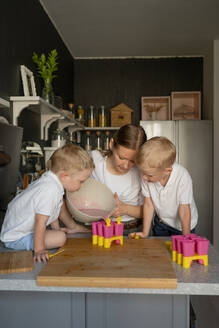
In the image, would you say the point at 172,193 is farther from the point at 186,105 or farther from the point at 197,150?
the point at 186,105

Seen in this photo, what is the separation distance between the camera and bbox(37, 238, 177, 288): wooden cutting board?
37.1 inches

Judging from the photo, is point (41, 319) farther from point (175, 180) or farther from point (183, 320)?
point (175, 180)

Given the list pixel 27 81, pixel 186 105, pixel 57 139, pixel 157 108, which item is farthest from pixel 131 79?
pixel 27 81

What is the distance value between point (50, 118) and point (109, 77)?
1.98 meters

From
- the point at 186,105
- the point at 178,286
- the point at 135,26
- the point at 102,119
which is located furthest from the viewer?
the point at 186,105

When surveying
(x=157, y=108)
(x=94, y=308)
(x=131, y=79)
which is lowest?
(x=94, y=308)

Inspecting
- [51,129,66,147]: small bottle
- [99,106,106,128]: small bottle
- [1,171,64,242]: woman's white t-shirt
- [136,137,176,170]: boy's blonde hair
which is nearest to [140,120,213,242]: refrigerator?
[99,106,106,128]: small bottle

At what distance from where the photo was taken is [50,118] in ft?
9.15

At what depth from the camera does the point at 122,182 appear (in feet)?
5.84

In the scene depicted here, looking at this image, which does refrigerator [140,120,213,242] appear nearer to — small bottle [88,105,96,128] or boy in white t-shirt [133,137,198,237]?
small bottle [88,105,96,128]

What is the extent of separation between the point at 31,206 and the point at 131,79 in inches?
139

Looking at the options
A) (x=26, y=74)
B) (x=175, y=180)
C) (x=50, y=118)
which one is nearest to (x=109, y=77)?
(x=50, y=118)

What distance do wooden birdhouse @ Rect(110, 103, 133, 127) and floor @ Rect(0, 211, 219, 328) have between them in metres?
2.49

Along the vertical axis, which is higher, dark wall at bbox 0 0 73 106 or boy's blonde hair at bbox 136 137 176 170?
dark wall at bbox 0 0 73 106
